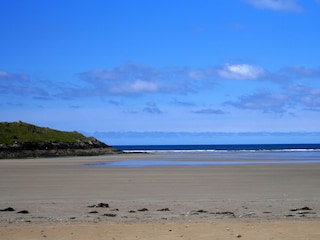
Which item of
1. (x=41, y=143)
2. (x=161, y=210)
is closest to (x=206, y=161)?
(x=41, y=143)

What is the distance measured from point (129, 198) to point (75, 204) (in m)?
2.87

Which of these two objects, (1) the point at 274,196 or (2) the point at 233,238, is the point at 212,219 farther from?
(1) the point at 274,196

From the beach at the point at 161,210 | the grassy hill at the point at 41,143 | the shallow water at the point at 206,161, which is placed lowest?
the beach at the point at 161,210

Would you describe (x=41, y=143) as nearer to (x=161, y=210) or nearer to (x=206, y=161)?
(x=206, y=161)

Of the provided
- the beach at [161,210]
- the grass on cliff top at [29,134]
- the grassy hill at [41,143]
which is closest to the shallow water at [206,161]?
the grassy hill at [41,143]

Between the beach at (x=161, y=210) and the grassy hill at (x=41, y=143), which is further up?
the grassy hill at (x=41, y=143)

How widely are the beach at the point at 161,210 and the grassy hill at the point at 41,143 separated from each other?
52.8 metres

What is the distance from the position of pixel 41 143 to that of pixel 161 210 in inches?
2814

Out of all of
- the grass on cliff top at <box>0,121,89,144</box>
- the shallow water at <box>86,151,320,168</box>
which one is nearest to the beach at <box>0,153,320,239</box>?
the shallow water at <box>86,151,320,168</box>

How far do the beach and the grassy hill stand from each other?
5275 cm

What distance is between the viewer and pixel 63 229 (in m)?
13.2

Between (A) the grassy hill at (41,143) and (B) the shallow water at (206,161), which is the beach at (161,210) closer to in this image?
(B) the shallow water at (206,161)

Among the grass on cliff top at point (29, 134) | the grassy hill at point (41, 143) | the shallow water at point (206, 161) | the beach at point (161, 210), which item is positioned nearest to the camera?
the beach at point (161, 210)

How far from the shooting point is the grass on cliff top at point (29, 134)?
84.4 metres
